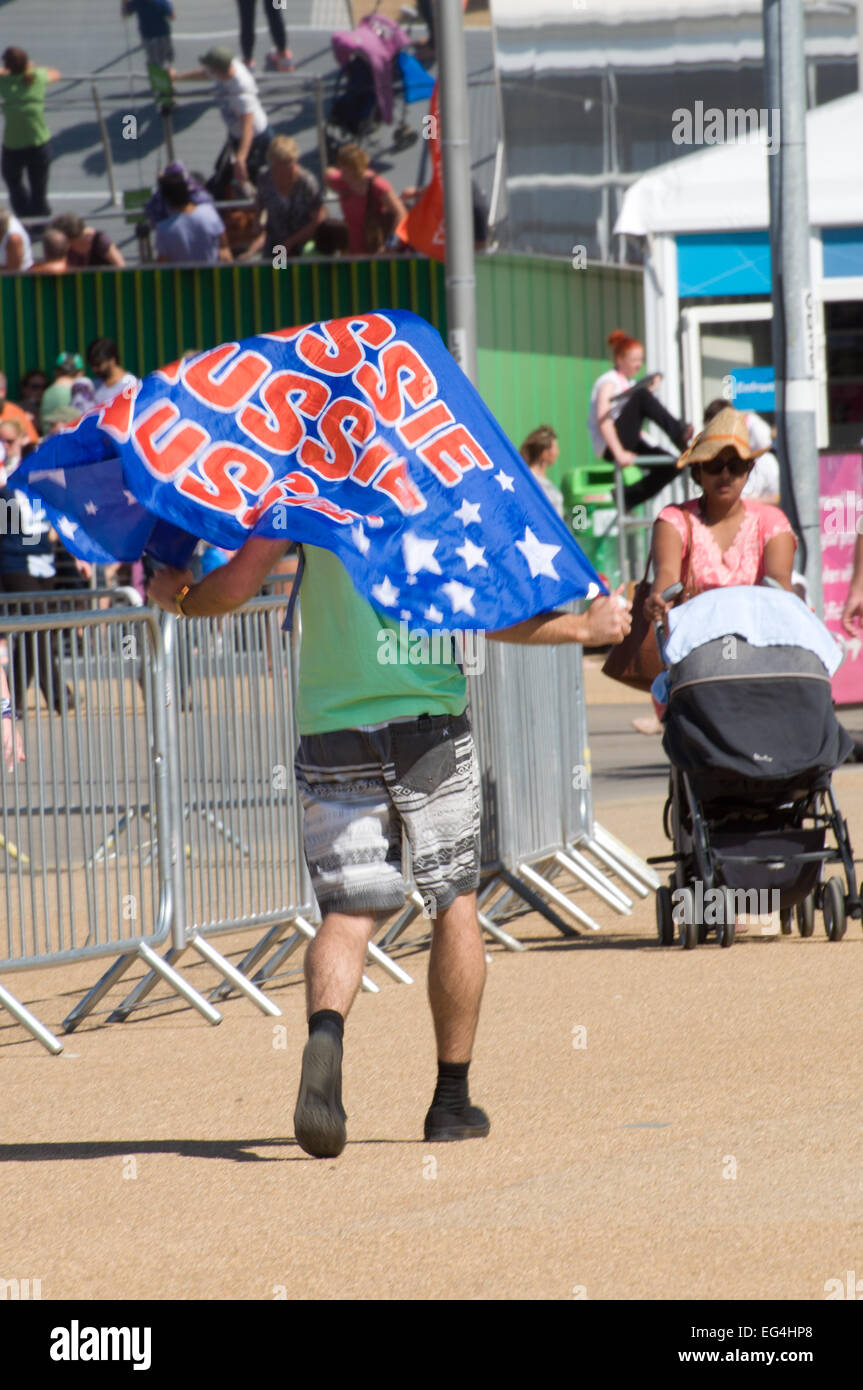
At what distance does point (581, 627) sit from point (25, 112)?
2049 centimetres

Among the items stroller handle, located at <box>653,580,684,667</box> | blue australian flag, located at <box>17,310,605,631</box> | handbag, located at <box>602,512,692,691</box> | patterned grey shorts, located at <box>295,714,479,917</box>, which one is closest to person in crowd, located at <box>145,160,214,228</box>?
handbag, located at <box>602,512,692,691</box>

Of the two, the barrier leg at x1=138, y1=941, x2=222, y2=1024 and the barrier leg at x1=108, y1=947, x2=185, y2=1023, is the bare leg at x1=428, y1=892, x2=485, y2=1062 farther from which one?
the barrier leg at x1=108, y1=947, x2=185, y2=1023

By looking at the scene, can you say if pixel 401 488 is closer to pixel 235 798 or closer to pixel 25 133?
pixel 235 798

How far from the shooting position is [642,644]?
29.1 ft

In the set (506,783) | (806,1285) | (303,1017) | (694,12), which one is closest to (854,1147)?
(806,1285)

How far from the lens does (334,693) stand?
5.92 metres

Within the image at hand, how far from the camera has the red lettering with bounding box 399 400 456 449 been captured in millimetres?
6070

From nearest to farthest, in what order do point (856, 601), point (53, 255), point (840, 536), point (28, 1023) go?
1. point (28, 1023)
2. point (856, 601)
3. point (840, 536)
4. point (53, 255)

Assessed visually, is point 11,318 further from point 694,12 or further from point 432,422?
point 432,422

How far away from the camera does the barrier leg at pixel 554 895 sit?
30.7 feet

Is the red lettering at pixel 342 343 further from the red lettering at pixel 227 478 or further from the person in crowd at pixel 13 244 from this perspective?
the person in crowd at pixel 13 244

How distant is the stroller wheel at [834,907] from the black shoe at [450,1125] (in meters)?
2.97

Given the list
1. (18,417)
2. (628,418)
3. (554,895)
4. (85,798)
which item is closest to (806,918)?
(554,895)

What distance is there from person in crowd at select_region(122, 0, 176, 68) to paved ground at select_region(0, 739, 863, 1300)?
1742cm
